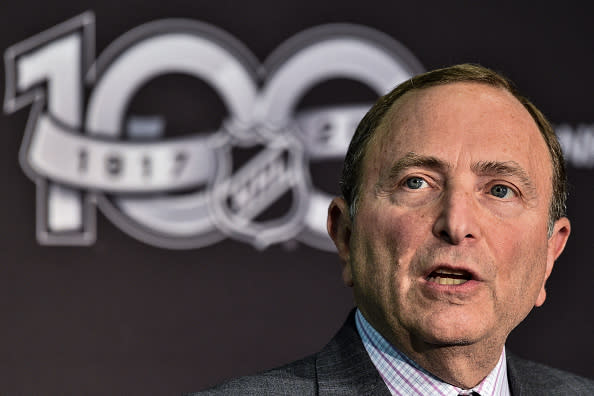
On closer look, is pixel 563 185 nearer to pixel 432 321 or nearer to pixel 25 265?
pixel 432 321

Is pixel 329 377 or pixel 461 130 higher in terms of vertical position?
pixel 461 130

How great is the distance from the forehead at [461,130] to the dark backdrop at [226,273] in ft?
6.47

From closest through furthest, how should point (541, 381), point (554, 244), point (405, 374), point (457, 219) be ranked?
1. point (457, 219)
2. point (405, 374)
3. point (554, 244)
4. point (541, 381)

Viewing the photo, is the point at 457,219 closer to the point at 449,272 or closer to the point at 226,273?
the point at 449,272

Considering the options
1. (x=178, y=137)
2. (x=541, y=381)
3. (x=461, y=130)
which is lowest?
(x=541, y=381)

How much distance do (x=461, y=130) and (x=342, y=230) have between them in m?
0.27

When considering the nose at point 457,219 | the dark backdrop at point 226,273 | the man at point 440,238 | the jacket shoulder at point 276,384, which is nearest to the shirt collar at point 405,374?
the man at point 440,238

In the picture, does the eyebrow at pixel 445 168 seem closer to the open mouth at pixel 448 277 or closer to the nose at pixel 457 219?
the nose at pixel 457 219

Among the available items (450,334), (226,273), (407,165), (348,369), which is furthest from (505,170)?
(226,273)

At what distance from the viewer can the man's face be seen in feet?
3.52

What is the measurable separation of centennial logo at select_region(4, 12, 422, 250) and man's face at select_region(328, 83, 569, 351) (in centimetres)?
193

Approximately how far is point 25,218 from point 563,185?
230cm

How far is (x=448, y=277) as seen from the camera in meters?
A: 1.09

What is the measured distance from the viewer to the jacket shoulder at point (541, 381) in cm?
132
